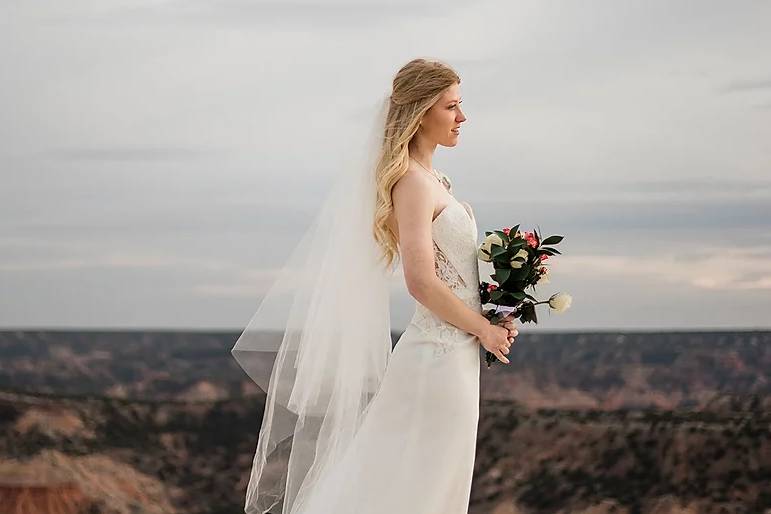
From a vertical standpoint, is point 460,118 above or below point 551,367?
below

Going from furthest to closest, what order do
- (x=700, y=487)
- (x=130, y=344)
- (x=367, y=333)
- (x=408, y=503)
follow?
(x=130, y=344) → (x=700, y=487) → (x=367, y=333) → (x=408, y=503)

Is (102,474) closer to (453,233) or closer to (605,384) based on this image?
(605,384)

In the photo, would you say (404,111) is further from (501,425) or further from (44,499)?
(44,499)

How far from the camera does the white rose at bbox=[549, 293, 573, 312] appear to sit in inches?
147

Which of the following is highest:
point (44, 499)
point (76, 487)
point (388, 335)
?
point (388, 335)

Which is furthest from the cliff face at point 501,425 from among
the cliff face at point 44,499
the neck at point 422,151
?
the neck at point 422,151

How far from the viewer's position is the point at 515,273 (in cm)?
370

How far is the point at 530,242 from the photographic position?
12.3 feet

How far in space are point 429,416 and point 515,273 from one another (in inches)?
22.8

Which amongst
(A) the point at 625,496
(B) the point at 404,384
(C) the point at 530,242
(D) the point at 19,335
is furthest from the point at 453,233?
(D) the point at 19,335

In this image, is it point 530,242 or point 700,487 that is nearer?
point 530,242

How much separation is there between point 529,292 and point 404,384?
56cm

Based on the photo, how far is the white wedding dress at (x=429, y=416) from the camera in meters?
3.62

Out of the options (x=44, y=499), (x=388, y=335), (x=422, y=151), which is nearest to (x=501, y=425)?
(x=44, y=499)
